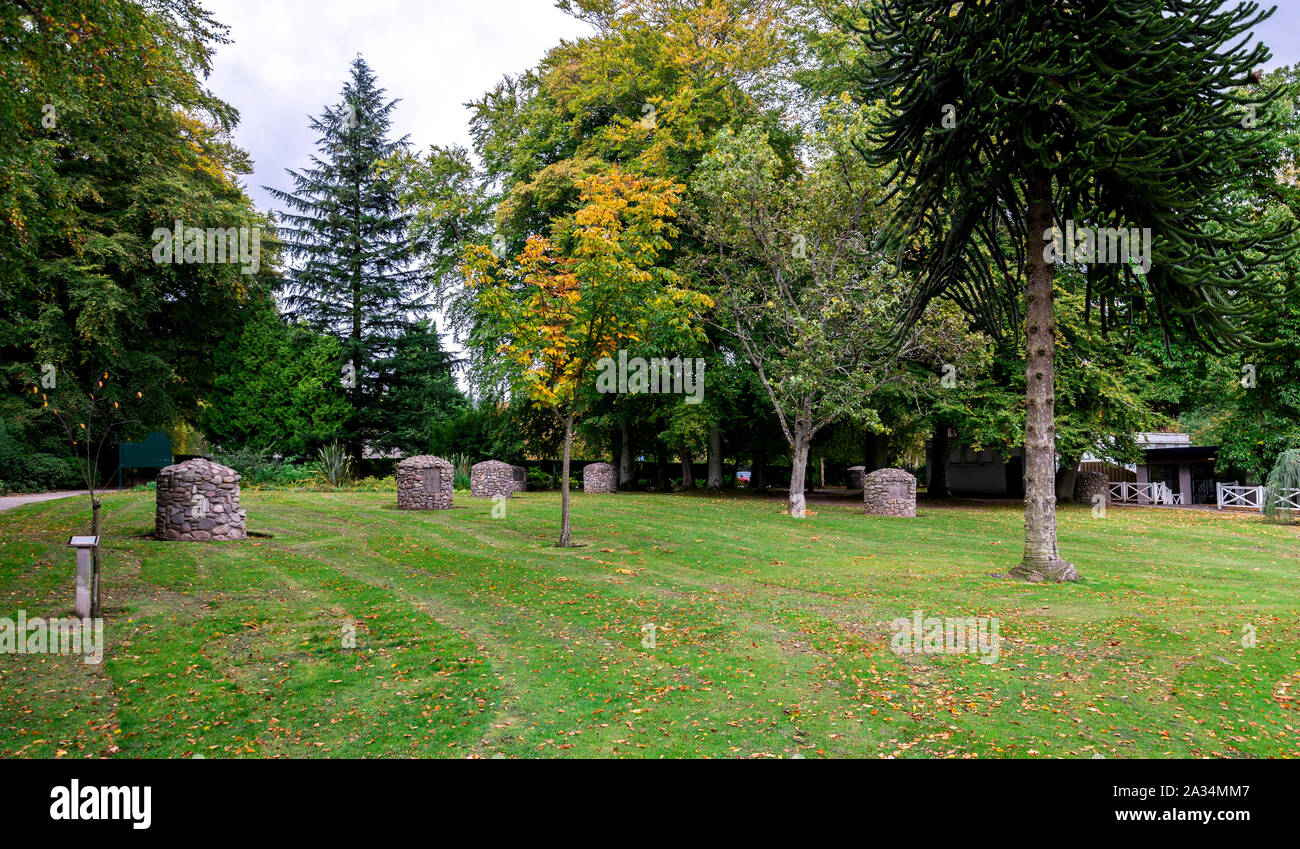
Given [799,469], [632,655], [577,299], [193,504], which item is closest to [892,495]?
[799,469]

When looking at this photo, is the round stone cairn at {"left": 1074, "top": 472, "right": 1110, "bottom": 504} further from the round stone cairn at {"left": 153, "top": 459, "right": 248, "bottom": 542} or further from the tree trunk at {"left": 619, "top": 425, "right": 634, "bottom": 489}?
the round stone cairn at {"left": 153, "top": 459, "right": 248, "bottom": 542}

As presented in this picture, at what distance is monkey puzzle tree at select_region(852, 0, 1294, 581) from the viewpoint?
8.59 m

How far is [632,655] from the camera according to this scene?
21.9 feet

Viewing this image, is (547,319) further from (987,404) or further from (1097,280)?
(987,404)

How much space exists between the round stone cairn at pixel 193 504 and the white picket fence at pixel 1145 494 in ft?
111

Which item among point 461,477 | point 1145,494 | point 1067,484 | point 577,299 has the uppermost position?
point 577,299

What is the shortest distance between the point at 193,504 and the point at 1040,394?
15537 millimetres

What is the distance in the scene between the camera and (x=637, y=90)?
24.9 meters

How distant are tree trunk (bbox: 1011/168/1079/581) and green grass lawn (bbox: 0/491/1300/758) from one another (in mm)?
755

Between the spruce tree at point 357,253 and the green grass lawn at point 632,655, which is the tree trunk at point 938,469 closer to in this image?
the green grass lawn at point 632,655

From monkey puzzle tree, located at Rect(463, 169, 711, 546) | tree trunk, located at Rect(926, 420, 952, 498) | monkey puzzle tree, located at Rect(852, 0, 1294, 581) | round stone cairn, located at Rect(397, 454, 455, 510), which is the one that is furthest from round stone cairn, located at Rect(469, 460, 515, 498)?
tree trunk, located at Rect(926, 420, 952, 498)

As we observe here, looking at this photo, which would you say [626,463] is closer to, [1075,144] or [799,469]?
[799,469]

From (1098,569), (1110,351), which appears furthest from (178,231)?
(1110,351)

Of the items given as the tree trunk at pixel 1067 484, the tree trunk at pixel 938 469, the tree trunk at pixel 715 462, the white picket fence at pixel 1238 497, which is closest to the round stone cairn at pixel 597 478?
the tree trunk at pixel 715 462
